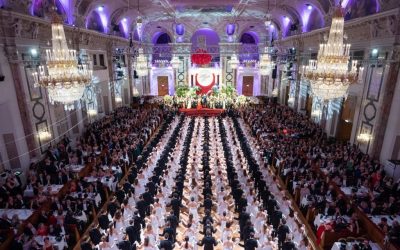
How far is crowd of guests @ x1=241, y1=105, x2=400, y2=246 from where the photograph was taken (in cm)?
824

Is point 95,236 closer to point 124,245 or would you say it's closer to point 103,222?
point 103,222

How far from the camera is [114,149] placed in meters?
13.4

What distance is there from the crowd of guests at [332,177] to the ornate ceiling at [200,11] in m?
5.84

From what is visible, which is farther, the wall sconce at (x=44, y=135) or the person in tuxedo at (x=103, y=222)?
the wall sconce at (x=44, y=135)

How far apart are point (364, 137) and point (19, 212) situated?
12992mm

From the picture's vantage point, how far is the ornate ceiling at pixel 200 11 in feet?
43.0

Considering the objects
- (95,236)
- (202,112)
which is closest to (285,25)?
(202,112)

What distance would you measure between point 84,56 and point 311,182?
45.7ft

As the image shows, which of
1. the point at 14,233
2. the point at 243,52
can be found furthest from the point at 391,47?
the point at 243,52

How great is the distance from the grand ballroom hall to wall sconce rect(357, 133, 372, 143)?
78mm

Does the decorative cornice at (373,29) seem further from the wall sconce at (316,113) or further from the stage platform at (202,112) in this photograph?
the stage platform at (202,112)

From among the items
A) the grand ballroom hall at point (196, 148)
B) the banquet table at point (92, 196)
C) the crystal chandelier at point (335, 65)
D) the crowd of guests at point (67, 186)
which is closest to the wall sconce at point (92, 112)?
the grand ballroom hall at point (196, 148)

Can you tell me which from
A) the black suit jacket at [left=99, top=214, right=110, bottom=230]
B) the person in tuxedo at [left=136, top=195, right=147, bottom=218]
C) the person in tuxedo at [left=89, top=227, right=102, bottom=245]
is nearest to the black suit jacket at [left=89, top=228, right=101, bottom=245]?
the person in tuxedo at [left=89, top=227, right=102, bottom=245]

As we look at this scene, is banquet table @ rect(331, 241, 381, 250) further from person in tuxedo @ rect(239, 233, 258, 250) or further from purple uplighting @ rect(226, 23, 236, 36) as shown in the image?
purple uplighting @ rect(226, 23, 236, 36)
